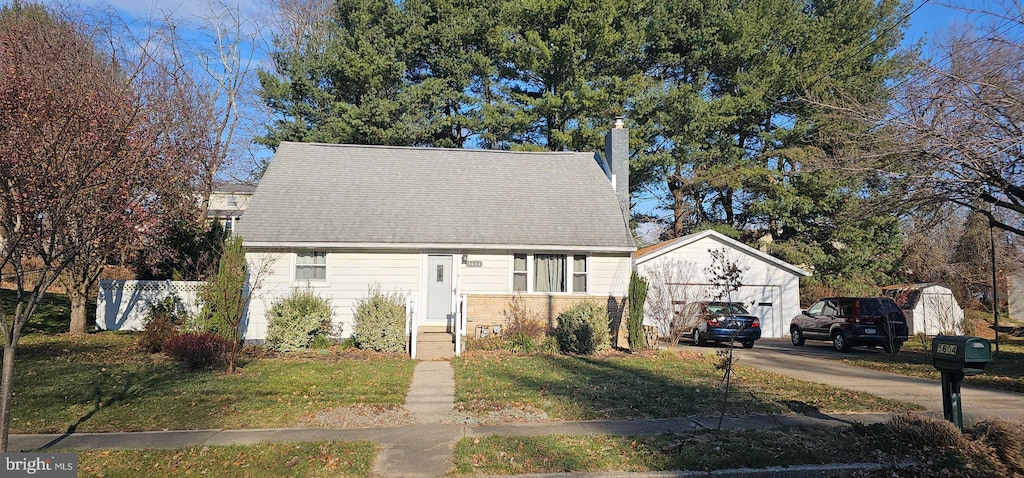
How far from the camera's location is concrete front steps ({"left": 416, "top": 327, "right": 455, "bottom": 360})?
1366 cm

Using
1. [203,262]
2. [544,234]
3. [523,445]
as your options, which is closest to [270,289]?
[203,262]

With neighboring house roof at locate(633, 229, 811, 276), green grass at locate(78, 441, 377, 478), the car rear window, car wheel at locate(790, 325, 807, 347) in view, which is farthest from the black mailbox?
neighboring house roof at locate(633, 229, 811, 276)

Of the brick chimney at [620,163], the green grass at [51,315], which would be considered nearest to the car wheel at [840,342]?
the brick chimney at [620,163]

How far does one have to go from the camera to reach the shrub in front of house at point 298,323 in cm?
1387

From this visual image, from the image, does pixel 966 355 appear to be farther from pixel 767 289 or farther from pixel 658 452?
pixel 767 289

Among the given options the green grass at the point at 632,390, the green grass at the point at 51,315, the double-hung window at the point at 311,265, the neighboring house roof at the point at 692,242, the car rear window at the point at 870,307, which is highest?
the neighboring house roof at the point at 692,242

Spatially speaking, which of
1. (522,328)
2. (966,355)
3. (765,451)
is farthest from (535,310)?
(966,355)

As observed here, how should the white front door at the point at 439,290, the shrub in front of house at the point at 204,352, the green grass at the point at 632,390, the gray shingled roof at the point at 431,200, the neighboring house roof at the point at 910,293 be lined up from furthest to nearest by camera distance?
1. the neighboring house roof at the point at 910,293
2. the white front door at the point at 439,290
3. the gray shingled roof at the point at 431,200
4. the shrub in front of house at the point at 204,352
5. the green grass at the point at 632,390

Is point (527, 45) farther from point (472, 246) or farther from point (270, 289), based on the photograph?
point (270, 289)

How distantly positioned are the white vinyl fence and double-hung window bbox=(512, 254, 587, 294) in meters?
9.54

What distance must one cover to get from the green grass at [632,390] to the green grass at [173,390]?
1.53 m

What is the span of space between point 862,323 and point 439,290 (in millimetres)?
12385

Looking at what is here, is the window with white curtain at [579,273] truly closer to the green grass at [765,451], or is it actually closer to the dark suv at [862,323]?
the dark suv at [862,323]

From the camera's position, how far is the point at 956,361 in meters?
6.62
